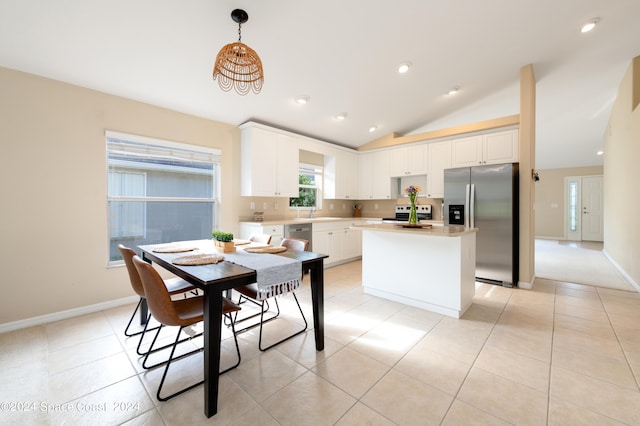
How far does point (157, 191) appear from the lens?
3.39m

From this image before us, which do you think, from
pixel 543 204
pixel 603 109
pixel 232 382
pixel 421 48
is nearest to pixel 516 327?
pixel 232 382

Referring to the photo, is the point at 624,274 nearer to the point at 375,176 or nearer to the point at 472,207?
the point at 472,207

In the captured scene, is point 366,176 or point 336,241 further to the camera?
point 366,176

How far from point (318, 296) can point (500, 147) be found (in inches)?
154

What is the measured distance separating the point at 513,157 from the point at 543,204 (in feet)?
19.5

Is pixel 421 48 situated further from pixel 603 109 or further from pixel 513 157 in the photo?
pixel 603 109

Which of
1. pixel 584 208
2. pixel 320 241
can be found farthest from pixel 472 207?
pixel 584 208

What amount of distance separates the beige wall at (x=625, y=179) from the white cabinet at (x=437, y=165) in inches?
88.8

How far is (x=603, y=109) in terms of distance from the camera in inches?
204

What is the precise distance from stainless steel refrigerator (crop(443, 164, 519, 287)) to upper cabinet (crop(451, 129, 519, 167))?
0.50 m

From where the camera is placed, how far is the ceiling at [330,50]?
84.9 inches

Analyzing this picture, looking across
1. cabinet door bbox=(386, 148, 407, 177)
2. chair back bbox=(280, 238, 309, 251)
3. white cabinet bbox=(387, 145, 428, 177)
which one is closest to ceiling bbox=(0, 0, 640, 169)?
white cabinet bbox=(387, 145, 428, 177)

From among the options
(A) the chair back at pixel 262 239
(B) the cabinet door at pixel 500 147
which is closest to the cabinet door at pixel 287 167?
(A) the chair back at pixel 262 239

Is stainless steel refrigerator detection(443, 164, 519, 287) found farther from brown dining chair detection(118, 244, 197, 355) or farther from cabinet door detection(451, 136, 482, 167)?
brown dining chair detection(118, 244, 197, 355)
